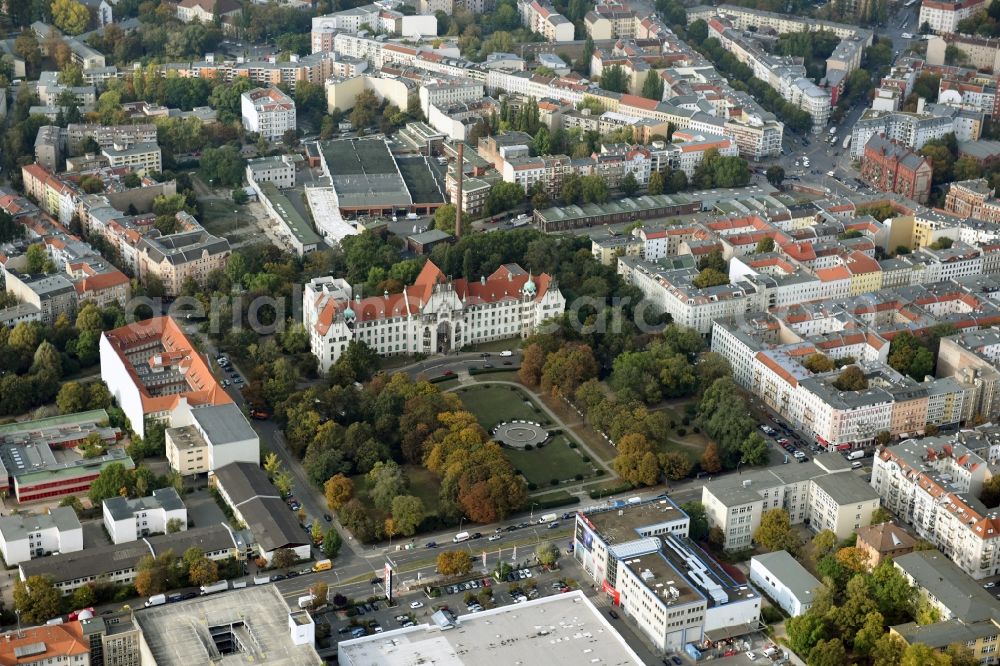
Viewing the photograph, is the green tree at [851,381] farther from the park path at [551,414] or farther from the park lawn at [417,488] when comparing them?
the park lawn at [417,488]

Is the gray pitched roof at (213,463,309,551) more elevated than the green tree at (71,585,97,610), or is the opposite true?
the gray pitched roof at (213,463,309,551)

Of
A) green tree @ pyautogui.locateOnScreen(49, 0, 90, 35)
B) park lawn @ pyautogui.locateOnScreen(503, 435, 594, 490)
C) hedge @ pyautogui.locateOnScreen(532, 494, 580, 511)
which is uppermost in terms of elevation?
green tree @ pyautogui.locateOnScreen(49, 0, 90, 35)

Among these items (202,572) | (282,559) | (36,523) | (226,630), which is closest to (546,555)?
(282,559)

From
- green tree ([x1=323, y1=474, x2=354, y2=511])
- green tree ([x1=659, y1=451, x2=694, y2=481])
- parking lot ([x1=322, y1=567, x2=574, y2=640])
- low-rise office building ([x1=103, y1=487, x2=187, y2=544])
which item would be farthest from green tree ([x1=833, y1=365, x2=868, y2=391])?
low-rise office building ([x1=103, y1=487, x2=187, y2=544])

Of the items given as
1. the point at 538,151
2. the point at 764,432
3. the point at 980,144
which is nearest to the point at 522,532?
the point at 764,432

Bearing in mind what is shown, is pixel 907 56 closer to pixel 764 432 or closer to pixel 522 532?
pixel 764 432

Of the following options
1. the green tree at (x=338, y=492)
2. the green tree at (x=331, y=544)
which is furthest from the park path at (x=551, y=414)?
the green tree at (x=331, y=544)

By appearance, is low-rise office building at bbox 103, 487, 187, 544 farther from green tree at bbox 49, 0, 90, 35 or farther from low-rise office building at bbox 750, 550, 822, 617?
green tree at bbox 49, 0, 90, 35
